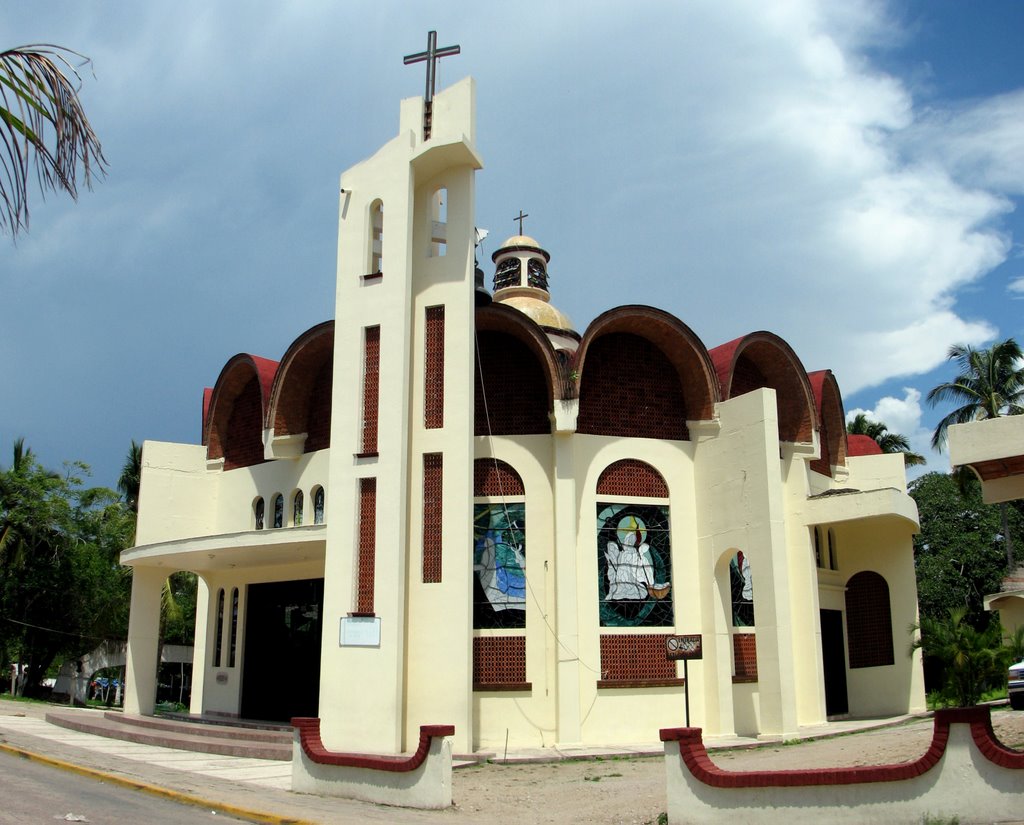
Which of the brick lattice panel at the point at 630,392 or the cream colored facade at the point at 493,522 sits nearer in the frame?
the cream colored facade at the point at 493,522

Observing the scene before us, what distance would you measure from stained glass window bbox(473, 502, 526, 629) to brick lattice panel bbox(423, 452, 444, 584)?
195 cm

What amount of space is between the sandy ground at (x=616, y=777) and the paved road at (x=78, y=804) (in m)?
2.99

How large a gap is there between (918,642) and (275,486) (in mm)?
13192

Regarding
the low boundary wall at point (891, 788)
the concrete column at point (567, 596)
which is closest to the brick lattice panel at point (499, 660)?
the concrete column at point (567, 596)

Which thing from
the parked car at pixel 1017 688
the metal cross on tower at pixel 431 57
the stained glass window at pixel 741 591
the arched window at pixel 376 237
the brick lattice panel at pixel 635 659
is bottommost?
the parked car at pixel 1017 688

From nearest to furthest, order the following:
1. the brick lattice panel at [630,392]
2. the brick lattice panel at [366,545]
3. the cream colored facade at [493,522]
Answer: the brick lattice panel at [366,545], the cream colored facade at [493,522], the brick lattice panel at [630,392]

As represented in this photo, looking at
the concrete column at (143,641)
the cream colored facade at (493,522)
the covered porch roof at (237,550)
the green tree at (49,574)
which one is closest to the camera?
the cream colored facade at (493,522)

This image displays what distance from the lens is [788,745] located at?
1562 centimetres

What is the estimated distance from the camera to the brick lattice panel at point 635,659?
17.2 m

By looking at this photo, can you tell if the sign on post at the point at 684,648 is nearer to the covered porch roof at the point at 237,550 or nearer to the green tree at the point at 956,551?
the covered porch roof at the point at 237,550

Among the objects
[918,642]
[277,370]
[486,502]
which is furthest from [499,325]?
[918,642]

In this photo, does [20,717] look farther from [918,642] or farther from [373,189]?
[918,642]

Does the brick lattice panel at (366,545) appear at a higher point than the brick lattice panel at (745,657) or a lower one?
higher

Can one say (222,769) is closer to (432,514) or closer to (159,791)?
(159,791)
